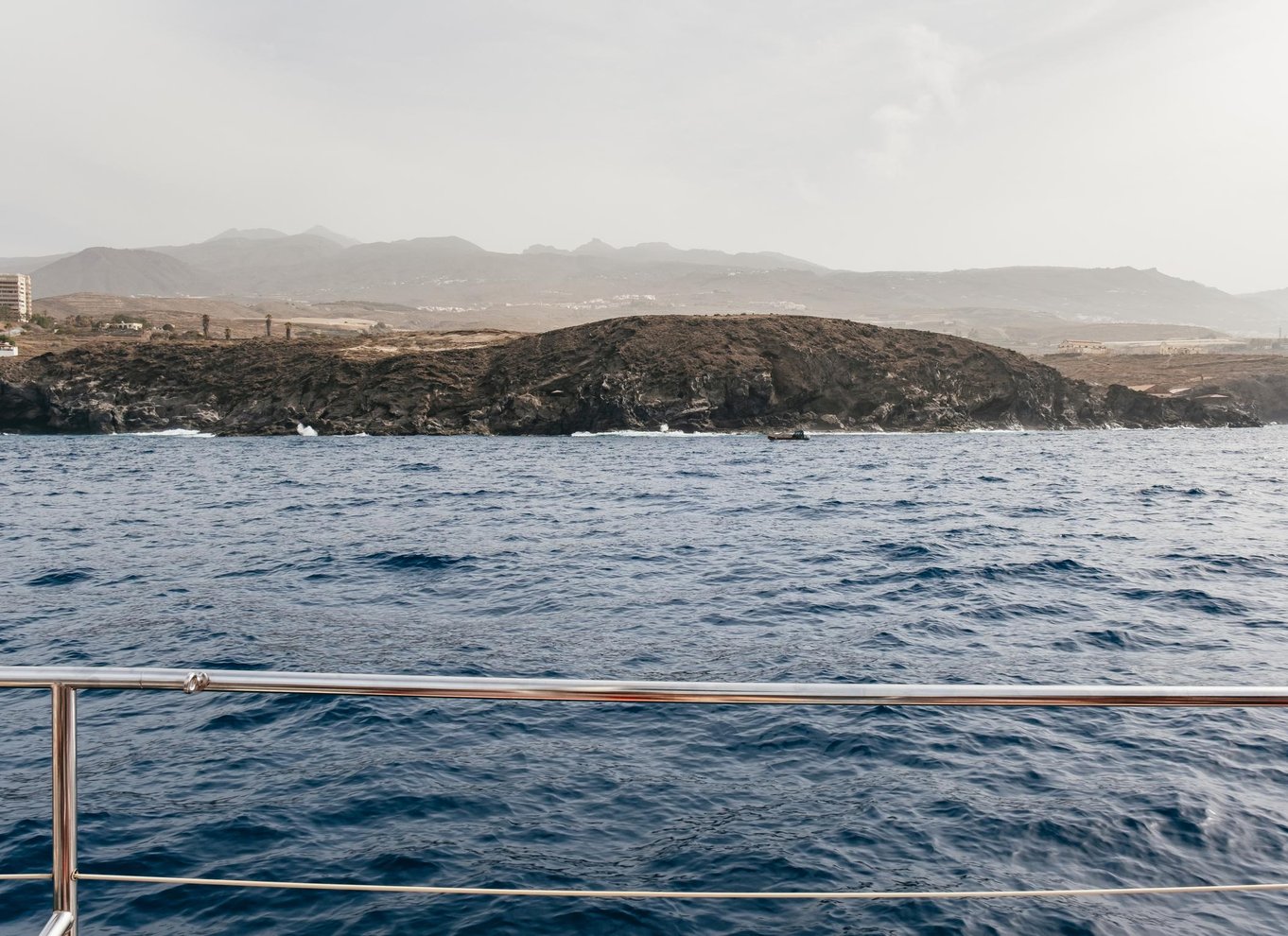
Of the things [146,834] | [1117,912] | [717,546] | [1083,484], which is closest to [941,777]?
[1117,912]

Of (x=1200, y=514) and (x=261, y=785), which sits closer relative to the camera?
(x=261, y=785)

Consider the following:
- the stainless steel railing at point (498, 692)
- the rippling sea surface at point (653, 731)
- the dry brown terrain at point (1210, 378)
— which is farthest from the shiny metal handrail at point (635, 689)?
the dry brown terrain at point (1210, 378)

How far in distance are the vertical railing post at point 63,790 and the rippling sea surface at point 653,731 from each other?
4168 millimetres

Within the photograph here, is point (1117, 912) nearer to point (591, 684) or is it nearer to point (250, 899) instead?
point (591, 684)

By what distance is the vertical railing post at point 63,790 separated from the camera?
236 centimetres

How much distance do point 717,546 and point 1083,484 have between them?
2503cm

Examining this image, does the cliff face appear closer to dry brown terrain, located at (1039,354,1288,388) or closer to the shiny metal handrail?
dry brown terrain, located at (1039,354,1288,388)

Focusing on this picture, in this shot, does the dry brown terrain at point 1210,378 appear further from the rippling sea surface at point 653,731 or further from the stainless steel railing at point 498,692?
the stainless steel railing at point 498,692

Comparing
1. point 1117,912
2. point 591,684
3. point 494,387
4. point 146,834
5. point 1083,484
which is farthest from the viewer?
point 494,387

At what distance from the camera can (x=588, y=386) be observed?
92.6 m

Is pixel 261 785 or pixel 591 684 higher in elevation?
pixel 591 684

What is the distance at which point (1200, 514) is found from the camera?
29.7m

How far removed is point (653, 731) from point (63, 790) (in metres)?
7.96

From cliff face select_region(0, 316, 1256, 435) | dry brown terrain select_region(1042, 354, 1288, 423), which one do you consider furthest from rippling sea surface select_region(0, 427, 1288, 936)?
dry brown terrain select_region(1042, 354, 1288, 423)
